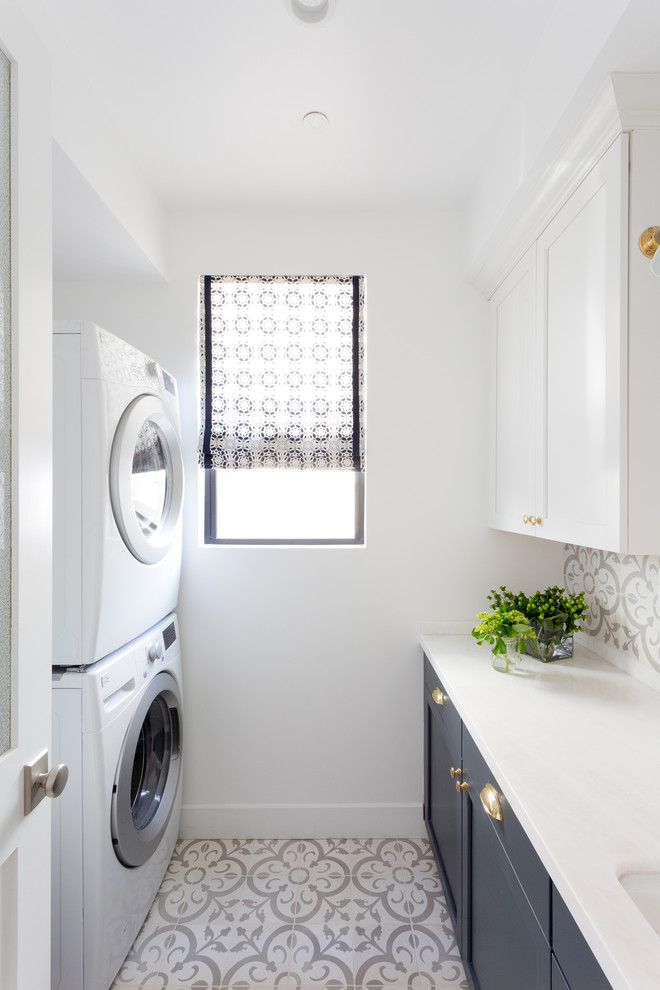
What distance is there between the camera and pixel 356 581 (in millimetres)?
2262

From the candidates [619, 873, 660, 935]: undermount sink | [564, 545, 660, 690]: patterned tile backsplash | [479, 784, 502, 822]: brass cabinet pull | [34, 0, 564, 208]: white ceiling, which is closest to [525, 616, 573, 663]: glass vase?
[564, 545, 660, 690]: patterned tile backsplash

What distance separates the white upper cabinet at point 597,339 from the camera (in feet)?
3.91

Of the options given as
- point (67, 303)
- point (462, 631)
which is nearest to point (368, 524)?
point (462, 631)

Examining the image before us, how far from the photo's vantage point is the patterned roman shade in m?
2.27

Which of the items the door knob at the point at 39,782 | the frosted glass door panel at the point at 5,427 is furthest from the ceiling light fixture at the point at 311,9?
the door knob at the point at 39,782

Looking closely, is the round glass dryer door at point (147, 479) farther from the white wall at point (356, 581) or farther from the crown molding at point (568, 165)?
the crown molding at point (568, 165)

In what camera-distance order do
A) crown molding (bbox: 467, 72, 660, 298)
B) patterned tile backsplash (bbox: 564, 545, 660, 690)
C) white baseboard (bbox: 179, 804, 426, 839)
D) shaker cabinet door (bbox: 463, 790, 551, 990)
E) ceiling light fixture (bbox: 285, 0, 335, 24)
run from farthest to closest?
white baseboard (bbox: 179, 804, 426, 839) → patterned tile backsplash (bbox: 564, 545, 660, 690) → ceiling light fixture (bbox: 285, 0, 335, 24) → crown molding (bbox: 467, 72, 660, 298) → shaker cabinet door (bbox: 463, 790, 551, 990)

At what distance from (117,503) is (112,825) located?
0.87 metres

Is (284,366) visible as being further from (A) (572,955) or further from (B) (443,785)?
(A) (572,955)

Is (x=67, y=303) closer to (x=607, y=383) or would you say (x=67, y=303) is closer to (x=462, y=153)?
(x=462, y=153)

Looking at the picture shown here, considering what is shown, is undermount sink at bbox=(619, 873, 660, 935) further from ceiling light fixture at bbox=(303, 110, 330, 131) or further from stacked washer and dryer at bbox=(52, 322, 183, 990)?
ceiling light fixture at bbox=(303, 110, 330, 131)

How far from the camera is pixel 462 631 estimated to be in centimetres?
225

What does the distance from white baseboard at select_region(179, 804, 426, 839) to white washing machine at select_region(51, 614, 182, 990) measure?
0.59 m

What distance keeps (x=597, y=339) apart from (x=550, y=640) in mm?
1038
